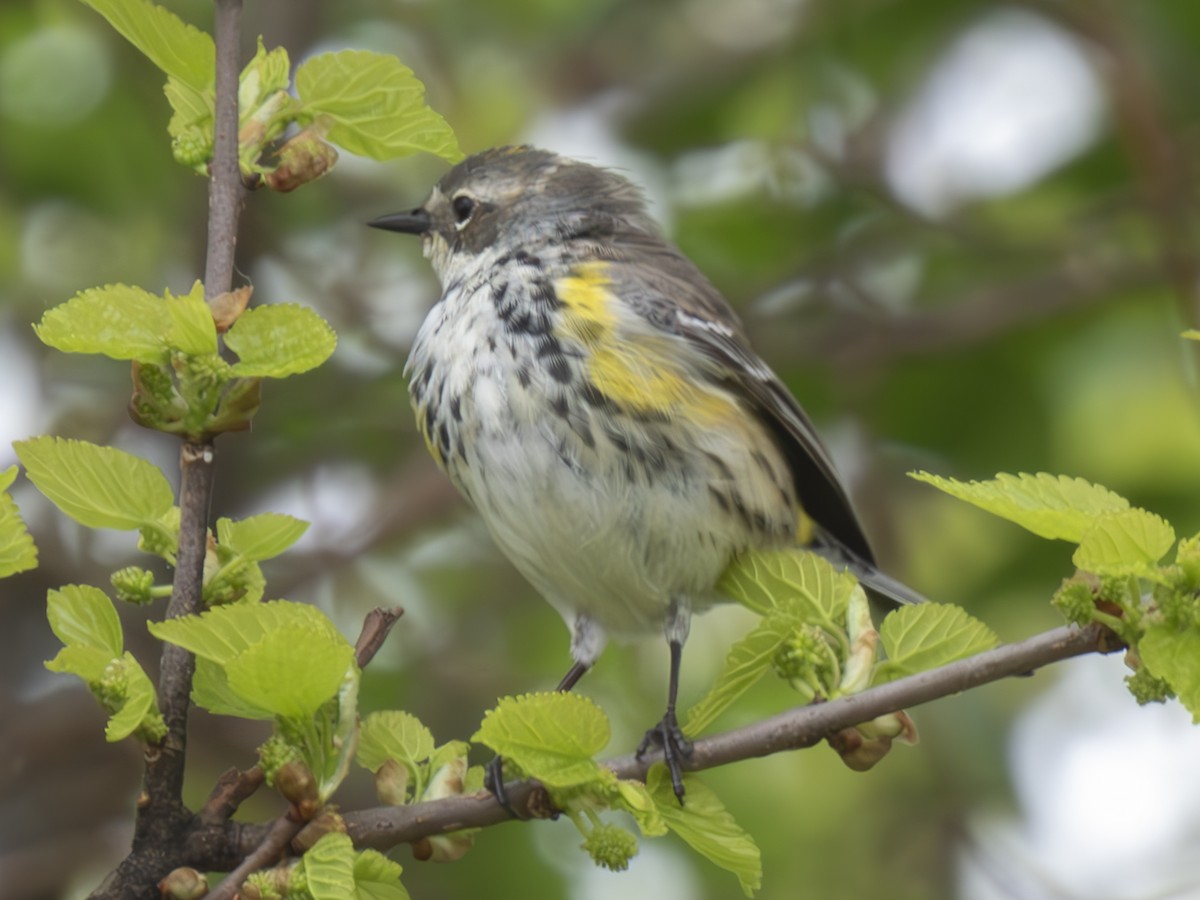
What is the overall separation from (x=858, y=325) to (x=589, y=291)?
1974 millimetres

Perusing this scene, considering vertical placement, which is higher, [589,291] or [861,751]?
[589,291]

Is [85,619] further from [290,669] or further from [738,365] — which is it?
[738,365]

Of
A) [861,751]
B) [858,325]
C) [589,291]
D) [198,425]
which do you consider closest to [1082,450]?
[858,325]

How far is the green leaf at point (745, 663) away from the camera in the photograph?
3.04 meters

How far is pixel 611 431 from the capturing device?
4.62m

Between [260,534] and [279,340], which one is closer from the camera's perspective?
[279,340]

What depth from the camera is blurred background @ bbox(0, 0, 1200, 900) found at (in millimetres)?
5898

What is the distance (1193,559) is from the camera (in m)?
2.55

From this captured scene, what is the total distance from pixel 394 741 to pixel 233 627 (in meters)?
0.64

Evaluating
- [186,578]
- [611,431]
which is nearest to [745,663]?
[186,578]

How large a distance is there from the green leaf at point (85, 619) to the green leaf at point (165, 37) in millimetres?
908

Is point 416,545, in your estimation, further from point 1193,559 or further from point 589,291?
point 1193,559

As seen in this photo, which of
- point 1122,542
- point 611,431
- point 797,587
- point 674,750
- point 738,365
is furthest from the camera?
point 738,365

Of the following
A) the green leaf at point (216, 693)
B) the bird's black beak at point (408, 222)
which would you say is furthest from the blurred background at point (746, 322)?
the green leaf at point (216, 693)
